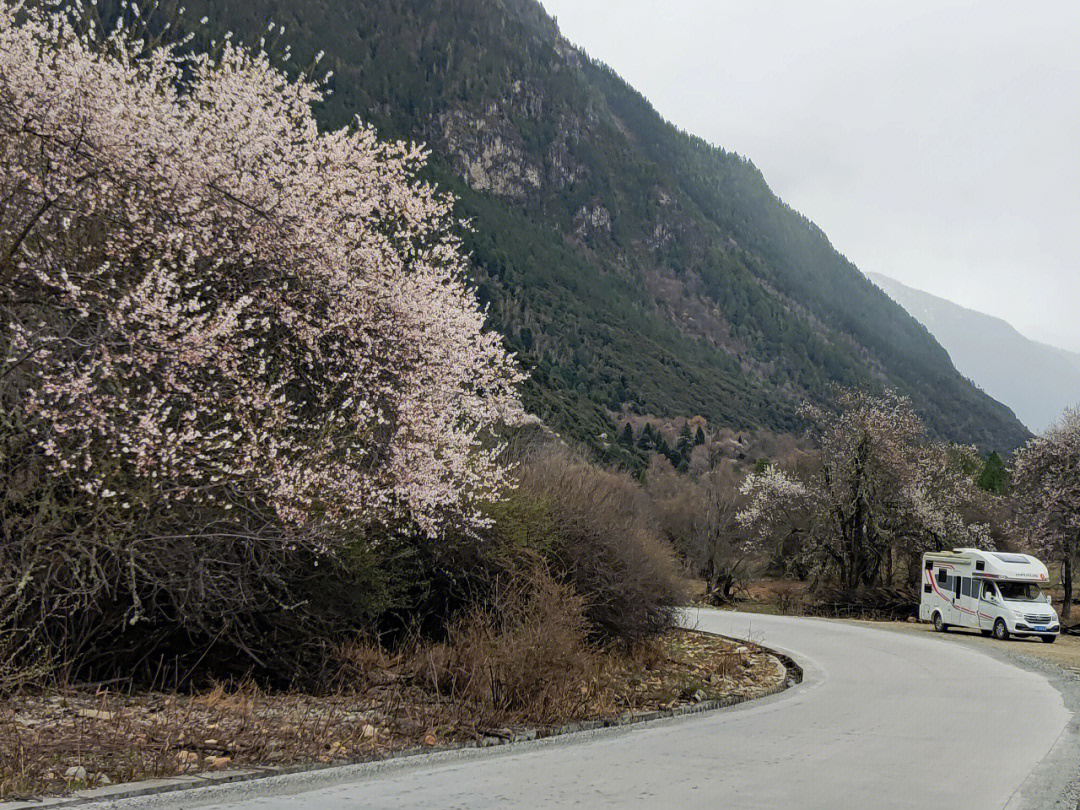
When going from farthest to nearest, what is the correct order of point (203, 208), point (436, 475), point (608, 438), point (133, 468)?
1. point (608, 438)
2. point (436, 475)
3. point (203, 208)
4. point (133, 468)

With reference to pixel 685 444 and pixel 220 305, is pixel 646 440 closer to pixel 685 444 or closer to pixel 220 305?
pixel 685 444

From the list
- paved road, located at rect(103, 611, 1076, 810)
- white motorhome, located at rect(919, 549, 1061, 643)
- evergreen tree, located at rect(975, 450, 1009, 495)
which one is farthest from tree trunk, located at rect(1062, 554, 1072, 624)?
evergreen tree, located at rect(975, 450, 1009, 495)

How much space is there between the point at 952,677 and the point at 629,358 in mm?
171245

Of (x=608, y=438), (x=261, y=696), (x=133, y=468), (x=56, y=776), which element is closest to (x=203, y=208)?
(x=133, y=468)

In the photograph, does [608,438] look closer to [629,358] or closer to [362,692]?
[629,358]

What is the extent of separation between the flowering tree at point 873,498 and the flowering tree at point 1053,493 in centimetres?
260

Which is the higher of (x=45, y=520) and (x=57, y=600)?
(x=45, y=520)

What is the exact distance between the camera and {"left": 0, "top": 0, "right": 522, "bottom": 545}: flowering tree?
856 cm

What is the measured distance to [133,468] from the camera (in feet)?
29.2

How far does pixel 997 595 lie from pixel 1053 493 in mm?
13607

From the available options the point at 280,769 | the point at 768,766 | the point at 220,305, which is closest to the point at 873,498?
the point at 768,766

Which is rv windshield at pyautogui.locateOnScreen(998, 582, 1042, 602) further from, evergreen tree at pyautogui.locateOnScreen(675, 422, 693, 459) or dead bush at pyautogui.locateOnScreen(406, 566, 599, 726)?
evergreen tree at pyautogui.locateOnScreen(675, 422, 693, 459)

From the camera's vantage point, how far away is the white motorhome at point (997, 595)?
2688cm

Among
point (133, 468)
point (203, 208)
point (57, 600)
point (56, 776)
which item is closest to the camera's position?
point (56, 776)
